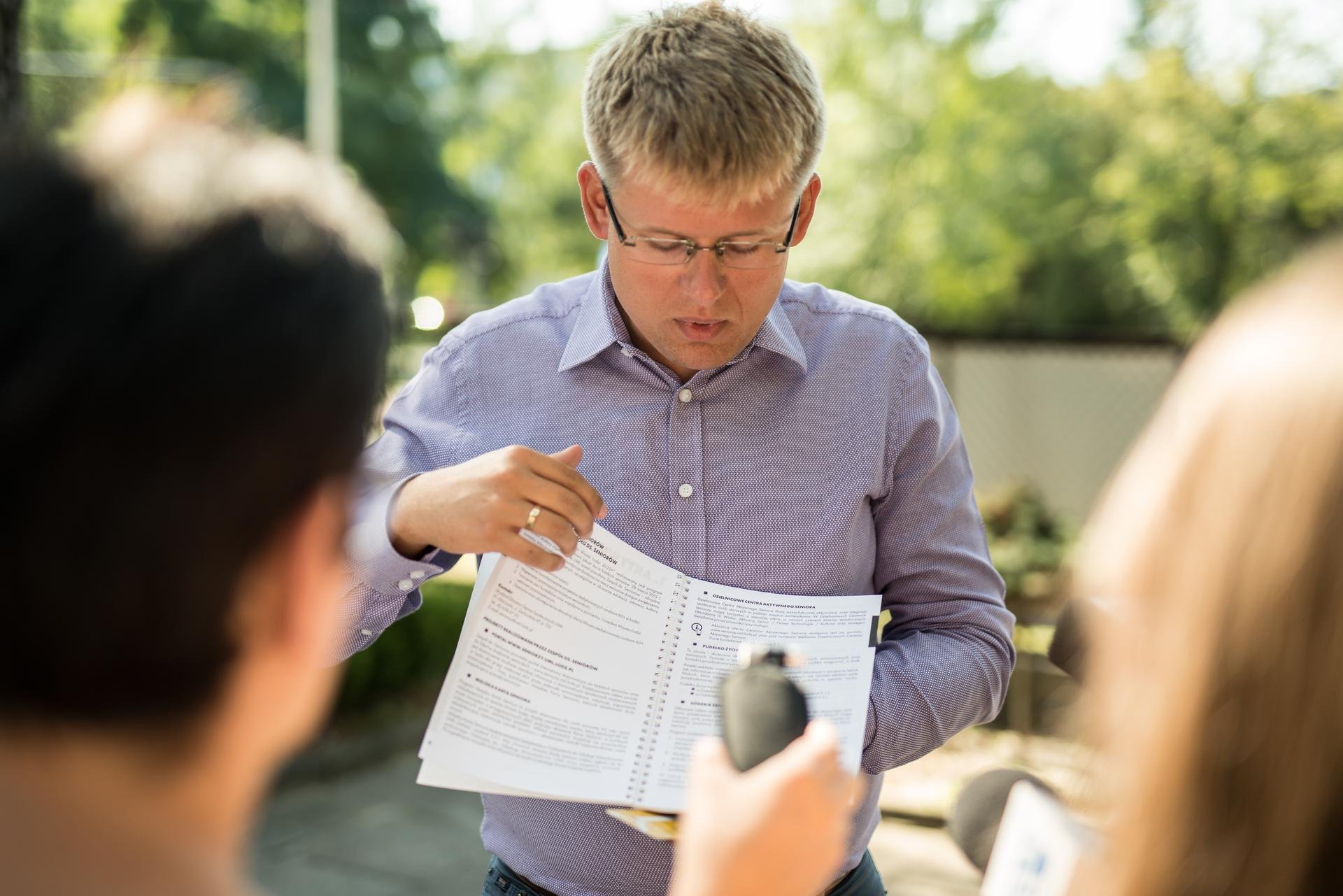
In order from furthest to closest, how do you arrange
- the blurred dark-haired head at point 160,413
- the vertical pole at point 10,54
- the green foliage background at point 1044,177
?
1. the green foliage background at point 1044,177
2. the vertical pole at point 10,54
3. the blurred dark-haired head at point 160,413

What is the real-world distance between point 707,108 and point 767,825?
3.92ft

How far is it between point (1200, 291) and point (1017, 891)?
11962mm

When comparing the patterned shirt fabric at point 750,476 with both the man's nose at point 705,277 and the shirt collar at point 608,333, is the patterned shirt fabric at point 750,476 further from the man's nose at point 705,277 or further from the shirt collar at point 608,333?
the man's nose at point 705,277

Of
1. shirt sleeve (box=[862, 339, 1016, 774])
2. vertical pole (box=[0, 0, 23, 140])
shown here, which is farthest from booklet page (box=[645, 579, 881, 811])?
vertical pole (box=[0, 0, 23, 140])

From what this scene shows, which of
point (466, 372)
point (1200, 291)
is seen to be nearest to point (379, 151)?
point (1200, 291)

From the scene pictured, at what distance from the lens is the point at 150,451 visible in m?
0.71

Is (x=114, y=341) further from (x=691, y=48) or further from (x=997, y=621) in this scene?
(x=997, y=621)

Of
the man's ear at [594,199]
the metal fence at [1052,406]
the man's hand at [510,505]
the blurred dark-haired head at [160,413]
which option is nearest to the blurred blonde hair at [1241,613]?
the blurred dark-haired head at [160,413]

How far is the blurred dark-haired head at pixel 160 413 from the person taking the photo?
702 mm

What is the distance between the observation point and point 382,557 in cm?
175

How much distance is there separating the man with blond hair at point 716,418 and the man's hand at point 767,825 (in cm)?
81

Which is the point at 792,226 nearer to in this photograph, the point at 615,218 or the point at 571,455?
the point at 615,218

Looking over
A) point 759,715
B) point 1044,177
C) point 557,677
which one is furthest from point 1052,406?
point 759,715

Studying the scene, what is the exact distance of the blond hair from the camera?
1813 mm
